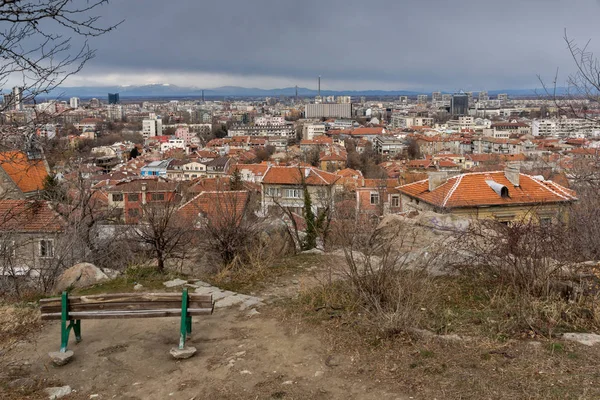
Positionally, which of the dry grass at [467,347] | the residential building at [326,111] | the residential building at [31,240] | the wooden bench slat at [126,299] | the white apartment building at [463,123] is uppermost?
the residential building at [326,111]

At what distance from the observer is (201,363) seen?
12.8 ft

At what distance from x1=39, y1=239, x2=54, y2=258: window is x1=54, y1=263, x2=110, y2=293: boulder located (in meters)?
3.08

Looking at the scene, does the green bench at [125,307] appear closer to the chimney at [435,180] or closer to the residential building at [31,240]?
the residential building at [31,240]

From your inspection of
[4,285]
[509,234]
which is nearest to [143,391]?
[509,234]

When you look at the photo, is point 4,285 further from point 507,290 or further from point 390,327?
point 507,290

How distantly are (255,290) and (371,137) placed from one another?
9406cm

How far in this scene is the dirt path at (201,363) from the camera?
3.45 meters

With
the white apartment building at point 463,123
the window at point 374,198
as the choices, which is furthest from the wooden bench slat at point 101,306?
the white apartment building at point 463,123

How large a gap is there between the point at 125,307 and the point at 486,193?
11.7 m

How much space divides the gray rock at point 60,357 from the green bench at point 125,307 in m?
0.04

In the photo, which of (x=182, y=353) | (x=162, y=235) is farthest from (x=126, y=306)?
(x=162, y=235)

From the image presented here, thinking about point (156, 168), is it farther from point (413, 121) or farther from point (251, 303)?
point (413, 121)

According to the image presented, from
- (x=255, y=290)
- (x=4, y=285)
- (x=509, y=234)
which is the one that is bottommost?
(x=4, y=285)

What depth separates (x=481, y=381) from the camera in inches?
131
